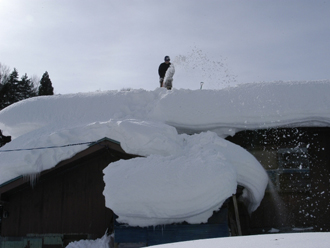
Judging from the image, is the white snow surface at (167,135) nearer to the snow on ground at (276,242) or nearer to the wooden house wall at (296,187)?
the wooden house wall at (296,187)

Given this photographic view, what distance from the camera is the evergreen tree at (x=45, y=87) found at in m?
24.7

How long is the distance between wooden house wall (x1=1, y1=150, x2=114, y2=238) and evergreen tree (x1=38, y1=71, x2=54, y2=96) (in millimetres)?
17576

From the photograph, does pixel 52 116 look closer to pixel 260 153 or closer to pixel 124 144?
pixel 124 144

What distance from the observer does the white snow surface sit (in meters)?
6.13

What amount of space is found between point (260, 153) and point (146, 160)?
9.83ft

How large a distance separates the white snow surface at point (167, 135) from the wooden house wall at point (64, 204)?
2.40 feet

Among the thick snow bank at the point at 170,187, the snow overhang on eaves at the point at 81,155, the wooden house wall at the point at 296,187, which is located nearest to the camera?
the thick snow bank at the point at 170,187

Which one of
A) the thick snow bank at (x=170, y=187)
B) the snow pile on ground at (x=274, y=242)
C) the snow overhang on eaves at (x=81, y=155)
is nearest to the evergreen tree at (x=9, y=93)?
the snow overhang on eaves at (x=81, y=155)

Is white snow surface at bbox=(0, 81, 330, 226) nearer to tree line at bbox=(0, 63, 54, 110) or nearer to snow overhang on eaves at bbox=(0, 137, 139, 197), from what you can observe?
snow overhang on eaves at bbox=(0, 137, 139, 197)

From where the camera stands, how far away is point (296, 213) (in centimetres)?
797

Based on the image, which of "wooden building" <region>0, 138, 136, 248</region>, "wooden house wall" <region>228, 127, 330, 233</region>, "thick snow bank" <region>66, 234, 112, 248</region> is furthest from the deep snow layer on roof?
"thick snow bank" <region>66, 234, 112, 248</region>

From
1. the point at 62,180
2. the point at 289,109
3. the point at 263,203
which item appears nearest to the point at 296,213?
the point at 263,203

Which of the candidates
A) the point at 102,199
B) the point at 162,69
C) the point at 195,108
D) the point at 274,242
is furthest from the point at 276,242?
the point at 162,69

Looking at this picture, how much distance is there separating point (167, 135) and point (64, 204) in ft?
9.08
